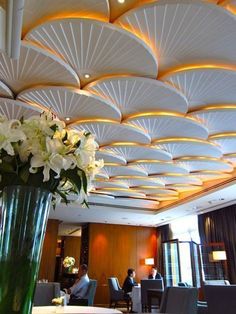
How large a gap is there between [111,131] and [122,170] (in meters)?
2.08

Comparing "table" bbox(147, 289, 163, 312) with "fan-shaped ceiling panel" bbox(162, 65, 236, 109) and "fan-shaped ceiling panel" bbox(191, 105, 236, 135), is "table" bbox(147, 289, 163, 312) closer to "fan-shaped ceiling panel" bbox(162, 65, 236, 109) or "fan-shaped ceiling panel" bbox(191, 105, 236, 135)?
"fan-shaped ceiling panel" bbox(191, 105, 236, 135)

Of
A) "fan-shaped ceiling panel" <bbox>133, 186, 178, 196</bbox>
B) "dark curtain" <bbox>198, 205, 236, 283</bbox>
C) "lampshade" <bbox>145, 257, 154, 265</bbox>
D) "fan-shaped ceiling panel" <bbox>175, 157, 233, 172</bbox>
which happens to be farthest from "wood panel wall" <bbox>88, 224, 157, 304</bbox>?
"fan-shaped ceiling panel" <bbox>175, 157, 233, 172</bbox>

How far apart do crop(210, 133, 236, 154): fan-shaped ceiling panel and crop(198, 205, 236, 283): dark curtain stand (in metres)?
3.45

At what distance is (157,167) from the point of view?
275 inches

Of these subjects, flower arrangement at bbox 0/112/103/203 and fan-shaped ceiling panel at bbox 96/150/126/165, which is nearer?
flower arrangement at bbox 0/112/103/203

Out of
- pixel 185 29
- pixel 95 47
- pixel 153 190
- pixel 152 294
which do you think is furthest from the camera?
pixel 153 190

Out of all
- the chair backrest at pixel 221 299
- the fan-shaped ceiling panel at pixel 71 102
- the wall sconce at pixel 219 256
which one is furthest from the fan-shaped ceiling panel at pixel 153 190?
the chair backrest at pixel 221 299

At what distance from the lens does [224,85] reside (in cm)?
386

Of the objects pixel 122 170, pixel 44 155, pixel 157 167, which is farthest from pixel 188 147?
pixel 44 155

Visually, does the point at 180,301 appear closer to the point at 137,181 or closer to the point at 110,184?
the point at 137,181

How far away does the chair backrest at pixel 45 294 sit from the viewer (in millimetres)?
3342

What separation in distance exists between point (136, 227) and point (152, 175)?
624cm

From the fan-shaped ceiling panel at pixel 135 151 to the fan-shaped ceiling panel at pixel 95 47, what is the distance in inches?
86.5

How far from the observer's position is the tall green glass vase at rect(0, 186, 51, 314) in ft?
2.88
